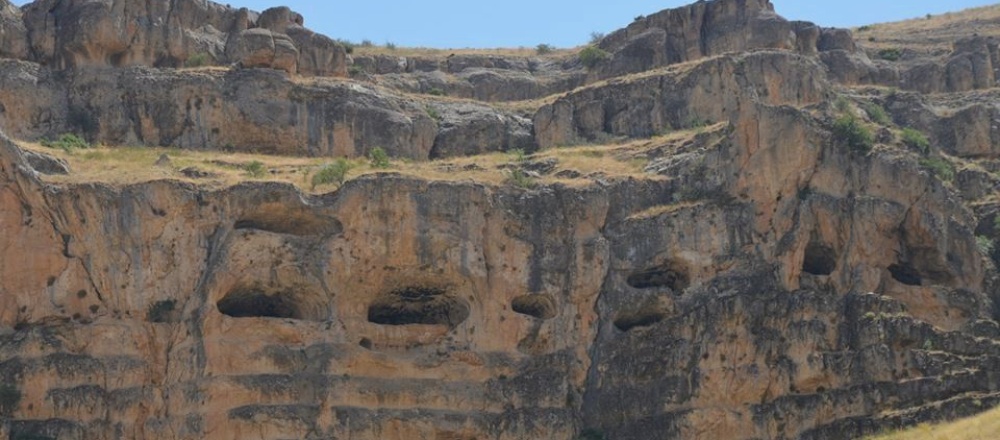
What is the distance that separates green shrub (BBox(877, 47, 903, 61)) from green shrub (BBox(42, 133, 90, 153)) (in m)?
29.8

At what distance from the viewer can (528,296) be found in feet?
159

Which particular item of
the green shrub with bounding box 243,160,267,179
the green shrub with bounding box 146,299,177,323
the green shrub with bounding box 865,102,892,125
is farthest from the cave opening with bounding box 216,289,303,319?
the green shrub with bounding box 865,102,892,125

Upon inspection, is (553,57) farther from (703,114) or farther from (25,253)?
(25,253)

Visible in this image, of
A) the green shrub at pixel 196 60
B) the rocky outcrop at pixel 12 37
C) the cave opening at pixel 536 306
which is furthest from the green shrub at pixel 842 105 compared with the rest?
the rocky outcrop at pixel 12 37

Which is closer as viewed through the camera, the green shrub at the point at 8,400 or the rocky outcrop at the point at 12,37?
the green shrub at the point at 8,400

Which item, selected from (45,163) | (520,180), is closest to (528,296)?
(520,180)

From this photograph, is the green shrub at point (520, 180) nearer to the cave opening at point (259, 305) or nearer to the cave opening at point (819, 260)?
the cave opening at point (259, 305)

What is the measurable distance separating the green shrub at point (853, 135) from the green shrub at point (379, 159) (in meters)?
12.9

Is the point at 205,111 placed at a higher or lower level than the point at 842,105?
higher

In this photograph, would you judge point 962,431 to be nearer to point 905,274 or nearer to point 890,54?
point 905,274

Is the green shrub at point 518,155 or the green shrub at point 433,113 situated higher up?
the green shrub at point 433,113

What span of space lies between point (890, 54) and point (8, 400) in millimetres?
36839

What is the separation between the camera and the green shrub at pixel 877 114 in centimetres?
5606

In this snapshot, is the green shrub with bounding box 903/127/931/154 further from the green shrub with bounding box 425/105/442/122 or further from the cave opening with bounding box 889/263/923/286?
the green shrub with bounding box 425/105/442/122
